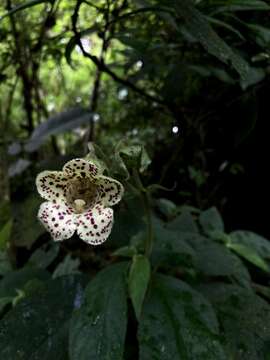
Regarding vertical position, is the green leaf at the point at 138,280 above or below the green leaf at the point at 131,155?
below

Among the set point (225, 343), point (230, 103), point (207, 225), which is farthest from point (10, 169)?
point (225, 343)

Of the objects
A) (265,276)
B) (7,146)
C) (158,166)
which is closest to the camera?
(265,276)

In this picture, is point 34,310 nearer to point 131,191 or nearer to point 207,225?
point 131,191

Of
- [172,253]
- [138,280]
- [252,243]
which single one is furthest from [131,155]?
[252,243]

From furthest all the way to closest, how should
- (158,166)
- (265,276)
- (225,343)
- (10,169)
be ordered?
(158,166), (10,169), (265,276), (225,343)

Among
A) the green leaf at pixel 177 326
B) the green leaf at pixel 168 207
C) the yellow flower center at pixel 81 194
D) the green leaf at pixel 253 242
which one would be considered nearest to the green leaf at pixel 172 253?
the green leaf at pixel 177 326

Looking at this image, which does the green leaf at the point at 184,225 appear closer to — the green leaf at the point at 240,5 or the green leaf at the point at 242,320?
the green leaf at the point at 242,320
